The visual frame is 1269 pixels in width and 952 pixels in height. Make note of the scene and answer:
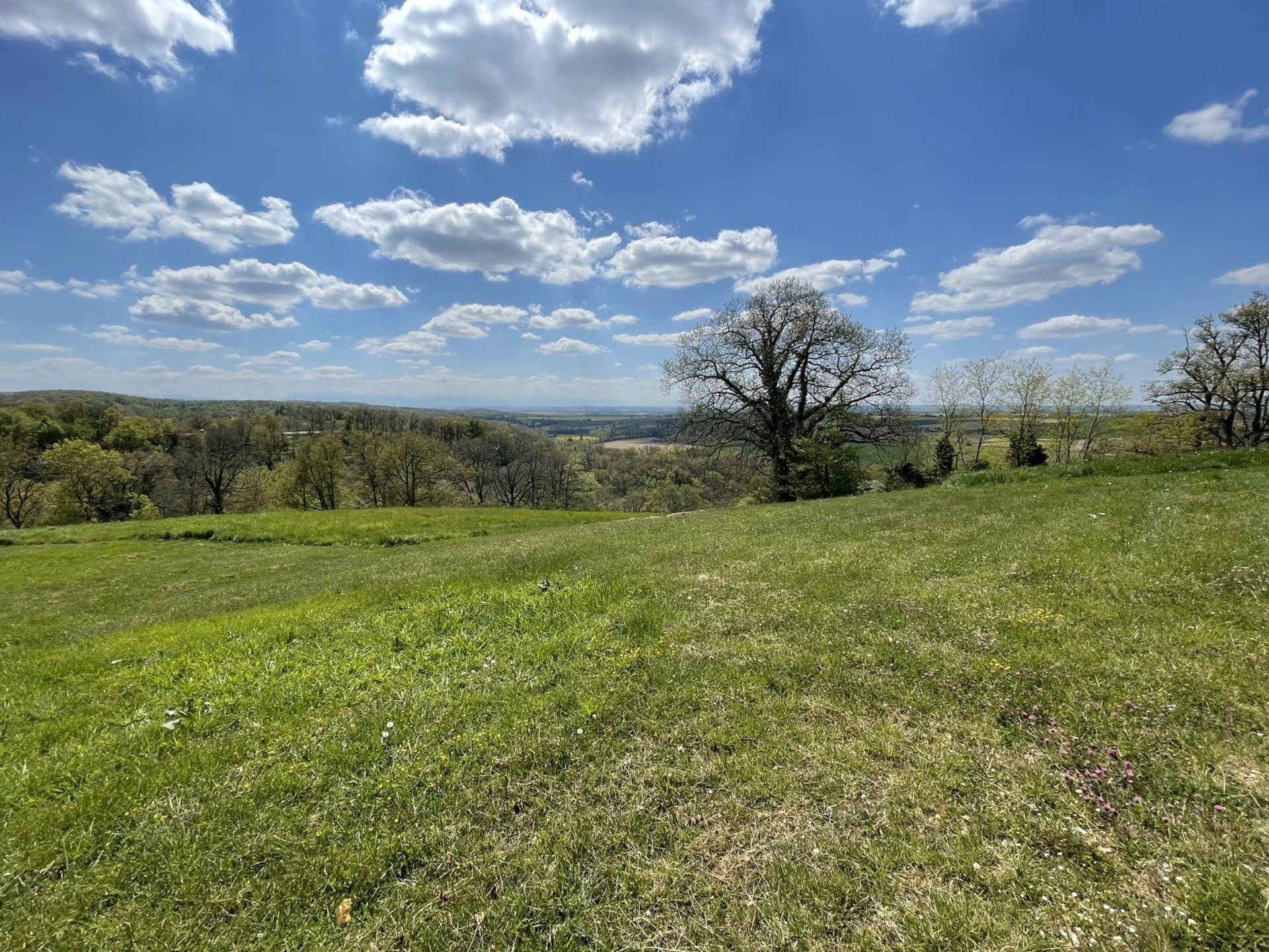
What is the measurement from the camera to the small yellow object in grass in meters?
3.67

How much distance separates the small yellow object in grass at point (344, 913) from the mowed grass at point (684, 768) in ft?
0.12

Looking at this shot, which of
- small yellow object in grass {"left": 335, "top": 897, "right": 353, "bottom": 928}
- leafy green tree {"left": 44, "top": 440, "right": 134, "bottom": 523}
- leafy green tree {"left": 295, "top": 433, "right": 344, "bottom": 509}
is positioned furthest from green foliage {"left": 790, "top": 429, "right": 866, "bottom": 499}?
leafy green tree {"left": 44, "top": 440, "right": 134, "bottom": 523}

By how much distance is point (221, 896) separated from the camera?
3875 millimetres

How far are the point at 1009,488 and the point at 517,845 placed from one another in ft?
74.0

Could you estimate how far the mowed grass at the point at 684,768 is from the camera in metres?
3.50

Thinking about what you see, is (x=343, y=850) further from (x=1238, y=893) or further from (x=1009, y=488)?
(x=1009, y=488)

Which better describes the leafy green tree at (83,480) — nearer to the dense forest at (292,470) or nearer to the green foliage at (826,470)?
the dense forest at (292,470)

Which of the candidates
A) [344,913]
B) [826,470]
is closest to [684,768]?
[344,913]

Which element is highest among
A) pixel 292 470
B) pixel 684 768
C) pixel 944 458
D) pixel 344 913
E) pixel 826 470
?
pixel 944 458

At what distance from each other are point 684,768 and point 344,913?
2.98 meters

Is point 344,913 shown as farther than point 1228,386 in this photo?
No

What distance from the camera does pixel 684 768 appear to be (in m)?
4.99

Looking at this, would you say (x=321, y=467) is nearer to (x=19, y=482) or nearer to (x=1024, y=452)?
(x=19, y=482)

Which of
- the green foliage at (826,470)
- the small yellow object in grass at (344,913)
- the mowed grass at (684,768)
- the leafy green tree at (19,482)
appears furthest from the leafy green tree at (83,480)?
the small yellow object in grass at (344,913)
